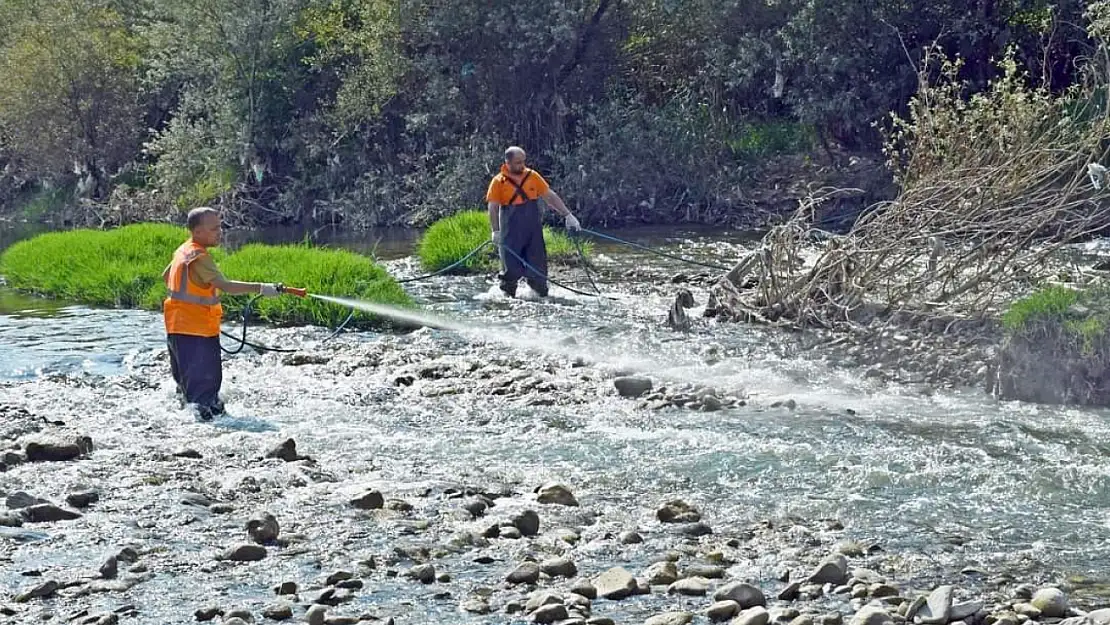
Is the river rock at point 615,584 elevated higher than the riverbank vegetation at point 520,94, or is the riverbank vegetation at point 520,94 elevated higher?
the riverbank vegetation at point 520,94

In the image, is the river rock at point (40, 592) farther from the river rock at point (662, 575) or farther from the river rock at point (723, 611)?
the river rock at point (723, 611)

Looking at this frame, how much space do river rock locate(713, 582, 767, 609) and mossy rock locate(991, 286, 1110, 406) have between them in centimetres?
579

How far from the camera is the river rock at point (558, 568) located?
796 cm

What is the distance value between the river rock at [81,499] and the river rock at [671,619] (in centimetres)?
417

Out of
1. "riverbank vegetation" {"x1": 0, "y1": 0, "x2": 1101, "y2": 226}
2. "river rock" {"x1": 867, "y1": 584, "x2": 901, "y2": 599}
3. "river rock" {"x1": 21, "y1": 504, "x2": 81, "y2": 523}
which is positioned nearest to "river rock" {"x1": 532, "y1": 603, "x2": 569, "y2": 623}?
"river rock" {"x1": 867, "y1": 584, "x2": 901, "y2": 599}

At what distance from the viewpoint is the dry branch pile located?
14.7m

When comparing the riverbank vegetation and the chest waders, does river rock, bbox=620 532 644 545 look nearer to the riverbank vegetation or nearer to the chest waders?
the chest waders

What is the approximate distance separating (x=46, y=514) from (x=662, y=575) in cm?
400

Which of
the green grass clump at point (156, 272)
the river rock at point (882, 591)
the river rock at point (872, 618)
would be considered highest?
the green grass clump at point (156, 272)

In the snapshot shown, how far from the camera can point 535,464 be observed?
10.6 m

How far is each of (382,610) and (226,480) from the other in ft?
9.84

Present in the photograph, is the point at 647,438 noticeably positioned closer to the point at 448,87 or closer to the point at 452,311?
the point at 452,311

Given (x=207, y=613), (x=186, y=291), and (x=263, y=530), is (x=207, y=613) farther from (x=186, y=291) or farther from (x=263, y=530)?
(x=186, y=291)

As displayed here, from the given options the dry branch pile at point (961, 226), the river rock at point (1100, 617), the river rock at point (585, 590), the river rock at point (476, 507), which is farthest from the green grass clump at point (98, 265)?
the river rock at point (1100, 617)
